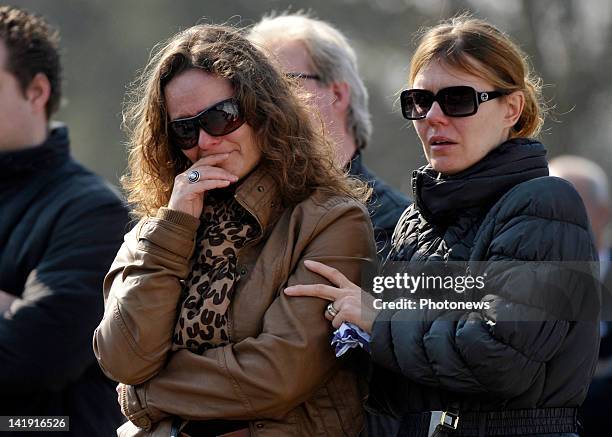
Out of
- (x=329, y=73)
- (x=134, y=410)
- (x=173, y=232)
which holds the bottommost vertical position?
(x=134, y=410)

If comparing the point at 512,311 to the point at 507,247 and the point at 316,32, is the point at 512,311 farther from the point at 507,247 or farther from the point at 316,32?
the point at 316,32

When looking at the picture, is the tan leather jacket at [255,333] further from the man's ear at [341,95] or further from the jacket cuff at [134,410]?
the man's ear at [341,95]

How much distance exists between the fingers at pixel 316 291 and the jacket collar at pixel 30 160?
207 cm

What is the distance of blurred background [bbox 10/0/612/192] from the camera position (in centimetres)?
1241

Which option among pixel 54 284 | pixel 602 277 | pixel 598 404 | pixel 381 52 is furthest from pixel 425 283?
pixel 381 52

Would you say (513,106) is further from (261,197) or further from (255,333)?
(255,333)

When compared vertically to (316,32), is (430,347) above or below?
below

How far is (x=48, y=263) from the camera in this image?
185 inches

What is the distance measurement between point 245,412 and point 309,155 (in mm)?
865

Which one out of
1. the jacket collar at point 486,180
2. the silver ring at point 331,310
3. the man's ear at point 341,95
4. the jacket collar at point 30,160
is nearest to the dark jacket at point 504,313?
the jacket collar at point 486,180

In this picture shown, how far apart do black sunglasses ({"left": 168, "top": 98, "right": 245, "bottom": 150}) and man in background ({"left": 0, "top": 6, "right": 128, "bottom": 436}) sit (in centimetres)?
141

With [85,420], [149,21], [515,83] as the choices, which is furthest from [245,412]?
[149,21]

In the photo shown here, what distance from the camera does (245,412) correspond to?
3.22 metres

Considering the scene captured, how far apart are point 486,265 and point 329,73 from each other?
176 cm
